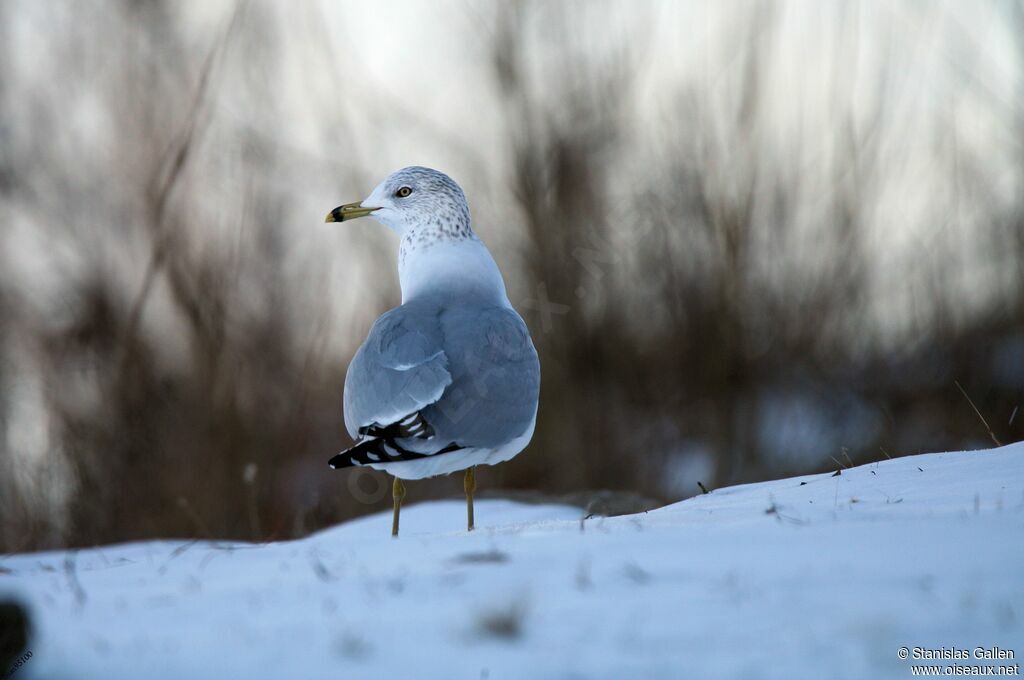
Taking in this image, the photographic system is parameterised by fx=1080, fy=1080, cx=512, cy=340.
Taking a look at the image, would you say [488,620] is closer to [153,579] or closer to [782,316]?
[153,579]

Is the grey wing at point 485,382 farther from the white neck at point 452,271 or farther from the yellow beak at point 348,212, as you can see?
the yellow beak at point 348,212

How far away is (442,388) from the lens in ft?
11.1

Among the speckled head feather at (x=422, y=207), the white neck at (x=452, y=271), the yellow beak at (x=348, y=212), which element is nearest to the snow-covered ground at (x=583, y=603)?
the white neck at (x=452, y=271)

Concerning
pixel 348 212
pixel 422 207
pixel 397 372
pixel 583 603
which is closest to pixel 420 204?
pixel 422 207

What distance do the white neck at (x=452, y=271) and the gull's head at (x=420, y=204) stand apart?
0.09 meters

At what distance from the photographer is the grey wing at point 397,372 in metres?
3.38

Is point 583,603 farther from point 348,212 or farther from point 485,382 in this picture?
point 348,212

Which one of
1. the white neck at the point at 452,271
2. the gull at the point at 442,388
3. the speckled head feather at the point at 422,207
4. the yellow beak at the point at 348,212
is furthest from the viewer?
the yellow beak at the point at 348,212

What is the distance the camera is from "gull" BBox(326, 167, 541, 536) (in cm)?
336

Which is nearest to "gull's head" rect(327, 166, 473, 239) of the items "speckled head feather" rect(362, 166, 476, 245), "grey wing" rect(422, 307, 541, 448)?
"speckled head feather" rect(362, 166, 476, 245)

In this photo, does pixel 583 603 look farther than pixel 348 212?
No

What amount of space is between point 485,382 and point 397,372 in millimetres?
287

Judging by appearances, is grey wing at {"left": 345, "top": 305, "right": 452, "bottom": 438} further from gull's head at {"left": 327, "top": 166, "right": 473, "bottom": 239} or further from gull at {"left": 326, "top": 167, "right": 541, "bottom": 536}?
gull's head at {"left": 327, "top": 166, "right": 473, "bottom": 239}

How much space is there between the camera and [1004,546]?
2037mm
